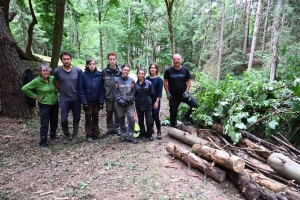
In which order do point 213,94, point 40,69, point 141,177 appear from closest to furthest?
point 141,177
point 40,69
point 213,94

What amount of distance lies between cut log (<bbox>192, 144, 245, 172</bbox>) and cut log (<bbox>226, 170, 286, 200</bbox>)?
0.17 m

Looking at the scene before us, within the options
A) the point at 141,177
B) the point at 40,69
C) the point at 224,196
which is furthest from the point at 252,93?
the point at 40,69

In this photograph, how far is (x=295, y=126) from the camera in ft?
15.1

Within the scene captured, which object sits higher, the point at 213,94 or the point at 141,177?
the point at 213,94

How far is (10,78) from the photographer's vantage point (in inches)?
221

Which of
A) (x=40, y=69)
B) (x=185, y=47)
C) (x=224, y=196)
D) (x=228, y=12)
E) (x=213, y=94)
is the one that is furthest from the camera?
(x=185, y=47)

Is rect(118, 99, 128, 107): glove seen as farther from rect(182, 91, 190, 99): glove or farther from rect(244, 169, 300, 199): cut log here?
rect(244, 169, 300, 199): cut log

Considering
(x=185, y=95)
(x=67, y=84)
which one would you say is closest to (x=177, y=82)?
(x=185, y=95)

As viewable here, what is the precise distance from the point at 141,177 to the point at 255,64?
2223 cm

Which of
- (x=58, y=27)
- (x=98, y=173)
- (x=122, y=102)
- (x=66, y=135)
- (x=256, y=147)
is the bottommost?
(x=98, y=173)

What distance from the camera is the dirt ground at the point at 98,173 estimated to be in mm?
3115

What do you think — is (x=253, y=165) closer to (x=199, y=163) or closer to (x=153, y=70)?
(x=199, y=163)

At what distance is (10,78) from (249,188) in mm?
6550

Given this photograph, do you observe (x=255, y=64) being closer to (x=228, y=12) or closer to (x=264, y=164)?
(x=228, y=12)
